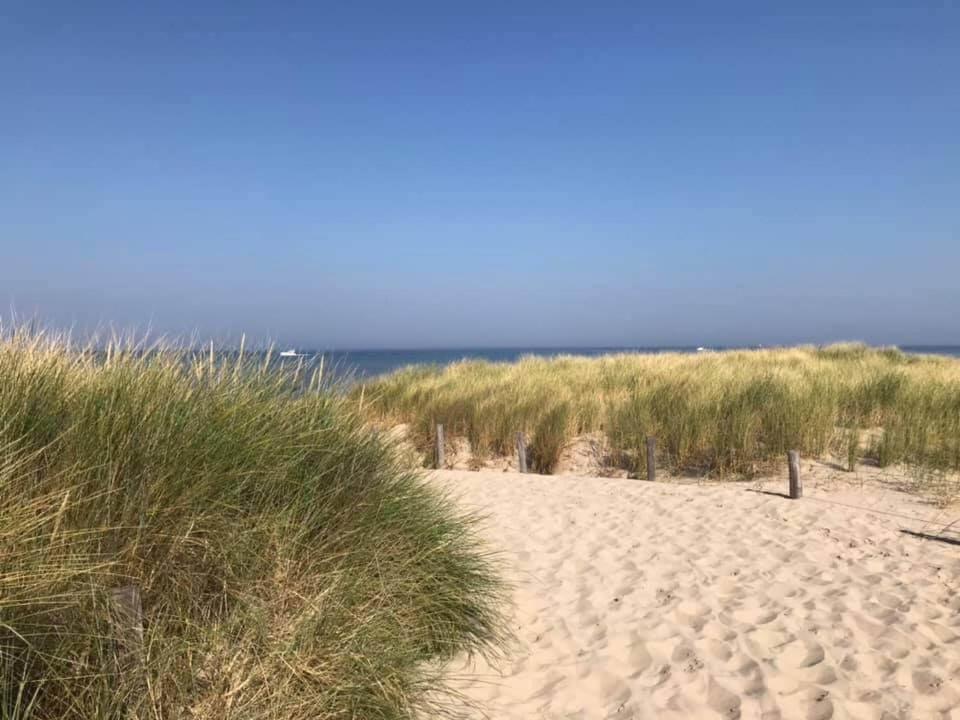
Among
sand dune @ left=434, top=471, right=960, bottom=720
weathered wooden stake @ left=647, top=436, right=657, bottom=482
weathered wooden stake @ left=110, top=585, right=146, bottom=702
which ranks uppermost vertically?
weathered wooden stake @ left=110, top=585, right=146, bottom=702

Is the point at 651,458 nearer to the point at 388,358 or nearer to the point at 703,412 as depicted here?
the point at 703,412

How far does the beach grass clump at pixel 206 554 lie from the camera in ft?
7.74

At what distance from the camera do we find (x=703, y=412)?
37.9ft

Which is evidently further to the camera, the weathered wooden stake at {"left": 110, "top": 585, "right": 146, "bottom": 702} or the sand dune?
the sand dune

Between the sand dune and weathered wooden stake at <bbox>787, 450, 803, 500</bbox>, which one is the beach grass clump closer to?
the sand dune

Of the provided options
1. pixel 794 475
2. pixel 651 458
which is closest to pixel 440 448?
pixel 651 458

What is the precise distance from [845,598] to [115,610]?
16.9 feet

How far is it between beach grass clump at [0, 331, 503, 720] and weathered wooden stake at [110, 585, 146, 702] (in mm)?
10

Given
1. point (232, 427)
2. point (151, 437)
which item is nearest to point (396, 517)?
point (232, 427)

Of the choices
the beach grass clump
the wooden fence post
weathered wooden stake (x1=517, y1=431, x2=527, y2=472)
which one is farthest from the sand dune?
the wooden fence post

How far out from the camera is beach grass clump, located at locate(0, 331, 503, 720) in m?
2.36

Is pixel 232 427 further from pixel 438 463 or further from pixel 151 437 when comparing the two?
pixel 438 463

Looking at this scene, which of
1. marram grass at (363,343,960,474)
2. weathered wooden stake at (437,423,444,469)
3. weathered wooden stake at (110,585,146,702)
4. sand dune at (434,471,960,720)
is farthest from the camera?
weathered wooden stake at (437,423,444,469)

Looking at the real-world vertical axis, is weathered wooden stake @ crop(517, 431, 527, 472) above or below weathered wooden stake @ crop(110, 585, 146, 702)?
below
